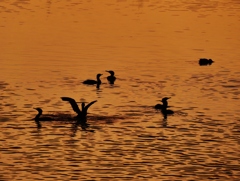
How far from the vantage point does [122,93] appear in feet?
139

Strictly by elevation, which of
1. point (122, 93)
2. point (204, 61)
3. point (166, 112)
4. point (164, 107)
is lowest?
point (166, 112)

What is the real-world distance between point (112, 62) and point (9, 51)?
5.53 m

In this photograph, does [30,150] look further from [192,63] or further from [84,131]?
[192,63]

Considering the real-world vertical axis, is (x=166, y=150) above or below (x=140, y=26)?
below

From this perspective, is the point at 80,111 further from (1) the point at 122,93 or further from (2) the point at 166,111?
(1) the point at 122,93

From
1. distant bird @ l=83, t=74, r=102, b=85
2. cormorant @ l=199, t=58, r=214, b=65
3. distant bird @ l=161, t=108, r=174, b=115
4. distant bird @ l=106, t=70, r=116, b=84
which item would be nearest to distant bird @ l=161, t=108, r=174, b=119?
distant bird @ l=161, t=108, r=174, b=115

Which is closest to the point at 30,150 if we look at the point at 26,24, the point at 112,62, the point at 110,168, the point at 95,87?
the point at 110,168

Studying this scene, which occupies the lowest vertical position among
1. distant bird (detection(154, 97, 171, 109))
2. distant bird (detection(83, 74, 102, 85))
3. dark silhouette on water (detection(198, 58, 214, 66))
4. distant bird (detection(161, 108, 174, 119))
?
distant bird (detection(161, 108, 174, 119))

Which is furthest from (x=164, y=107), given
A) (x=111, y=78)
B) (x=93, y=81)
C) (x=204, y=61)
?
(x=204, y=61)

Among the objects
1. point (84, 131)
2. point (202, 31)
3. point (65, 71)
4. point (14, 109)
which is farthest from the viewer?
point (202, 31)

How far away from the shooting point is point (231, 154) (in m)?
32.3

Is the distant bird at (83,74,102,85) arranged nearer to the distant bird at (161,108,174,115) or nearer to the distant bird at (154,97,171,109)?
the distant bird at (154,97,171,109)

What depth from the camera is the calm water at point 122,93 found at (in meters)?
31.0

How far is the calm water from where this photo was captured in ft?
102
